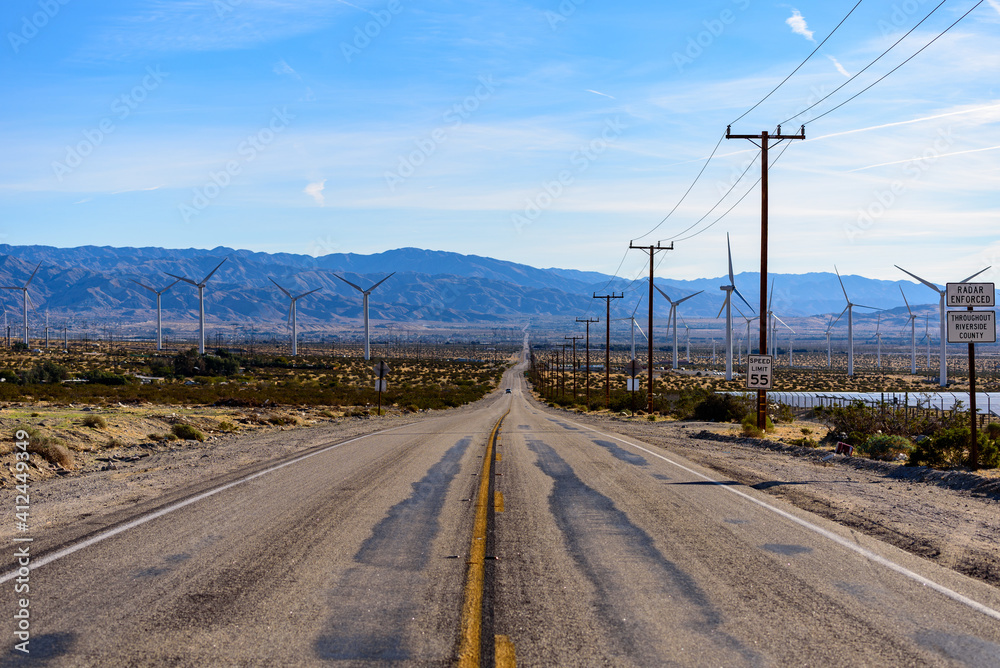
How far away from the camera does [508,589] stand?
7.04 meters

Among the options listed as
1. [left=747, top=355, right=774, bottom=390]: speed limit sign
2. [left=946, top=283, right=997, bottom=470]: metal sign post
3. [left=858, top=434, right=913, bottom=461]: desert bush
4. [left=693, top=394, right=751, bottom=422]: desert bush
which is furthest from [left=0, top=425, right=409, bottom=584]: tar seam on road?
[left=693, top=394, right=751, bottom=422]: desert bush

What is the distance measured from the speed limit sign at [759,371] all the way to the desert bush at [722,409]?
505 inches

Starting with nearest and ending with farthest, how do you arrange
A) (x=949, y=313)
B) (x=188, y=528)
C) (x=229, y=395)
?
(x=188, y=528) → (x=949, y=313) → (x=229, y=395)

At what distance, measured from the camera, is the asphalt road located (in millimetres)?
5625

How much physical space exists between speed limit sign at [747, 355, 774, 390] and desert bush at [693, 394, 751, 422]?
42.1ft

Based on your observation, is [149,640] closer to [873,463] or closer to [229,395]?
[873,463]

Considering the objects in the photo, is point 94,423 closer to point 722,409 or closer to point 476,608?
point 476,608

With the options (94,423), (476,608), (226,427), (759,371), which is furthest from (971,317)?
(226,427)

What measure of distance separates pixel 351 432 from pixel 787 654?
23.5 meters

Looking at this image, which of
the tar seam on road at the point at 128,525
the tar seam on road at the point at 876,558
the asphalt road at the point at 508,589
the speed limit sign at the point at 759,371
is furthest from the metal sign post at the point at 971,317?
the tar seam on road at the point at 128,525

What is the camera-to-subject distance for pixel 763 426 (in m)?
27.4

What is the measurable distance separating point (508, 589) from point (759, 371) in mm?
19750

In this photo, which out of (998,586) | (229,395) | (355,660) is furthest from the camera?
(229,395)

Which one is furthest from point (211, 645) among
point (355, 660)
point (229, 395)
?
point (229, 395)
